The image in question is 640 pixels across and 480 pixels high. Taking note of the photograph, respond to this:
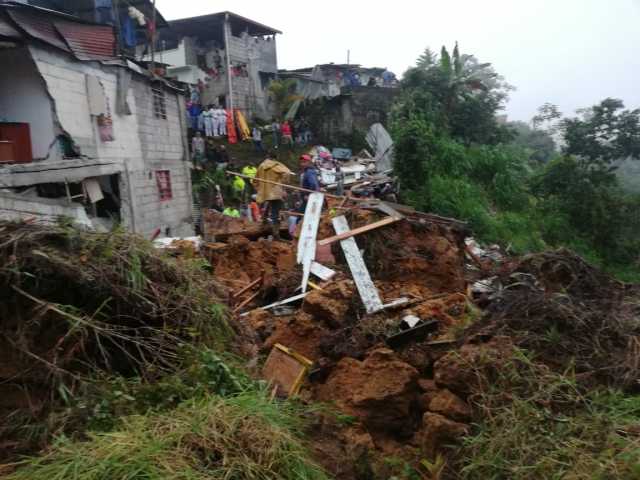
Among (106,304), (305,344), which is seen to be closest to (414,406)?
(305,344)

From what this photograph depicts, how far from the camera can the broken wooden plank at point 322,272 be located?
6.53 metres

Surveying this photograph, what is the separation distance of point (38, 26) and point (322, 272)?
21.5 ft

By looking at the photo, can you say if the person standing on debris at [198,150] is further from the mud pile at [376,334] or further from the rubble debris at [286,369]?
the rubble debris at [286,369]

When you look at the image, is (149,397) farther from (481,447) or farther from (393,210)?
(393,210)

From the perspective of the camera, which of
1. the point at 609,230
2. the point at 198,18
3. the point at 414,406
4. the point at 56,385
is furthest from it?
the point at 198,18

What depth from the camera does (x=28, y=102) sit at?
8773mm

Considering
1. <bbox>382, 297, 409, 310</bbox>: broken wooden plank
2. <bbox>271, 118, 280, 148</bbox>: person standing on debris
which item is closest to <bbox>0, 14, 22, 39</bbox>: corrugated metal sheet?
<bbox>382, 297, 409, 310</bbox>: broken wooden plank

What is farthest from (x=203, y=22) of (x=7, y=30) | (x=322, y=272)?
(x=322, y=272)

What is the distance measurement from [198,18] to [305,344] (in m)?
21.7

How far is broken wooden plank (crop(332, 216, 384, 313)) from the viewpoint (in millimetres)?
5777

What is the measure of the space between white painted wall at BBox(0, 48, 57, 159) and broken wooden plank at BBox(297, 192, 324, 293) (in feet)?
16.4

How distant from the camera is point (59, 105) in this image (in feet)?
29.1

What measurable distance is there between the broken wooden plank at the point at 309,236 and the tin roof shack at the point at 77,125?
2.52 meters

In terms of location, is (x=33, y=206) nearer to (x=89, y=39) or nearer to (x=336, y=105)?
(x=89, y=39)
